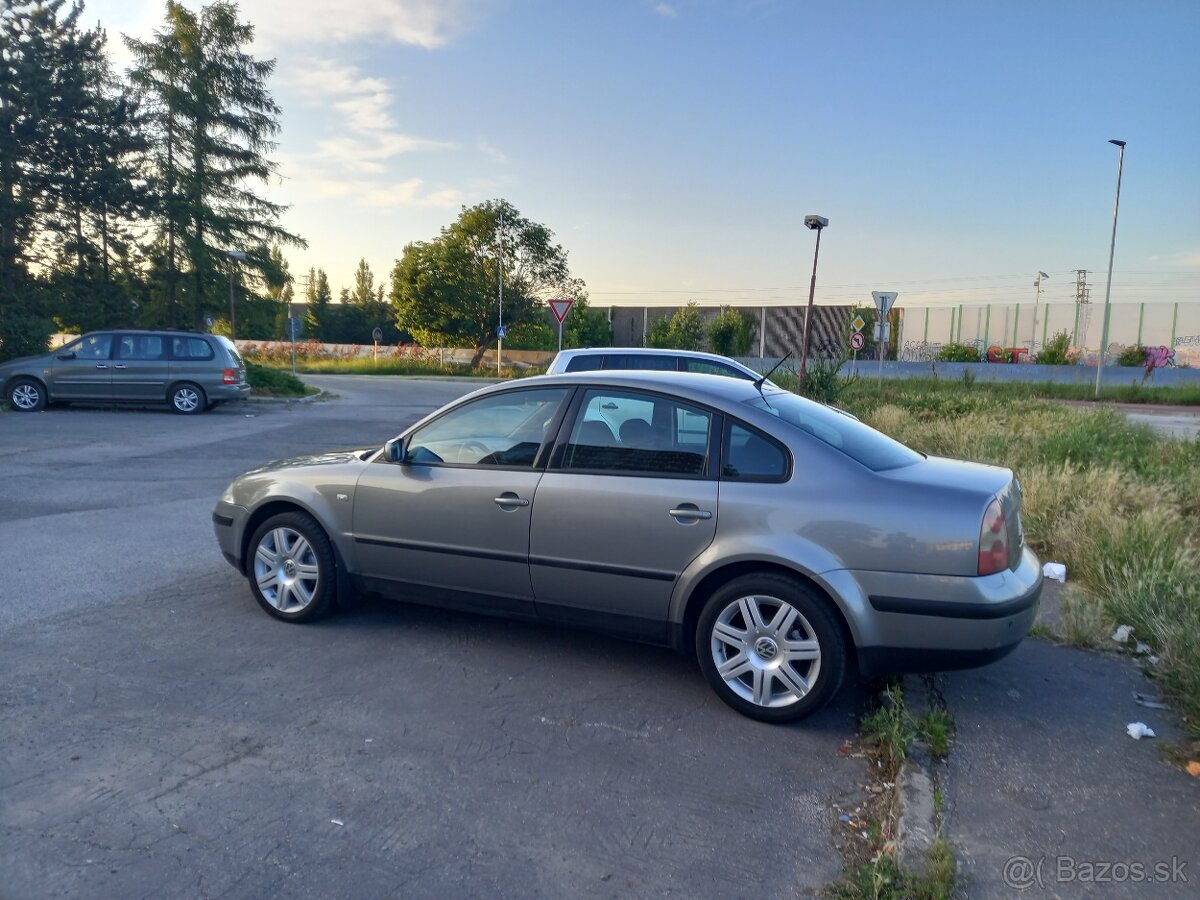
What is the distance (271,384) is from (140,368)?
7113 millimetres

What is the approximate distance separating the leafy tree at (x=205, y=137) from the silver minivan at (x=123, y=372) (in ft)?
28.7

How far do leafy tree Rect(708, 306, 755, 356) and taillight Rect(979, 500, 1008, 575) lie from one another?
55.4 metres

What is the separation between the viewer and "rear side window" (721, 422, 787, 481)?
4289mm

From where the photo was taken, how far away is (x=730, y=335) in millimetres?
59250

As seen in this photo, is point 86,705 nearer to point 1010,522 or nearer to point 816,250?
point 1010,522

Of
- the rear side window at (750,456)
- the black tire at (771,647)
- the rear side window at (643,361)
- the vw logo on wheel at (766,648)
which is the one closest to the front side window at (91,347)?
the rear side window at (643,361)

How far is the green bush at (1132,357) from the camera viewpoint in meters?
43.8

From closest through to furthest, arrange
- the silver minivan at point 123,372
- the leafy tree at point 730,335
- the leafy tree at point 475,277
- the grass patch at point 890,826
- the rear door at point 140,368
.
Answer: the grass patch at point 890,826
the silver minivan at point 123,372
the rear door at point 140,368
the leafy tree at point 475,277
the leafy tree at point 730,335

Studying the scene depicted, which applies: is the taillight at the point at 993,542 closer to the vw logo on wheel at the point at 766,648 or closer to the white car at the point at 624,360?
the vw logo on wheel at the point at 766,648

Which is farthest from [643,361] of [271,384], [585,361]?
[271,384]

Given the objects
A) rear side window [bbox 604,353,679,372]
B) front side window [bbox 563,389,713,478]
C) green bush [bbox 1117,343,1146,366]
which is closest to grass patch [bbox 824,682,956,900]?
front side window [bbox 563,389,713,478]

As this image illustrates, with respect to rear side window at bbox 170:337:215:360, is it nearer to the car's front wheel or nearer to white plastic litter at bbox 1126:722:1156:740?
the car's front wheel

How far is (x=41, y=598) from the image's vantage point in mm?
5887

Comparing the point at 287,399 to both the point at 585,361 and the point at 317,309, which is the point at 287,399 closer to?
the point at 585,361
